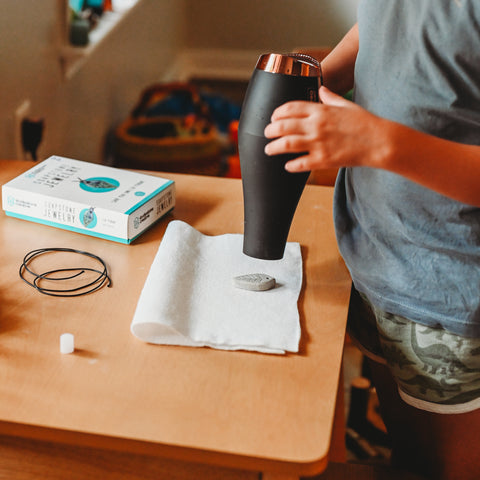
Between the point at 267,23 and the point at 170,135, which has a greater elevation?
the point at 267,23

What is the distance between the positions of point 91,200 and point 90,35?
55.8 inches

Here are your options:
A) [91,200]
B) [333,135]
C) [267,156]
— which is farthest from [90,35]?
[333,135]

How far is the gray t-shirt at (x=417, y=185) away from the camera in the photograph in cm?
74

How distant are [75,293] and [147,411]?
0.24m

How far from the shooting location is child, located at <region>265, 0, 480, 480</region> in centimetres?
66

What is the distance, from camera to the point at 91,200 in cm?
97

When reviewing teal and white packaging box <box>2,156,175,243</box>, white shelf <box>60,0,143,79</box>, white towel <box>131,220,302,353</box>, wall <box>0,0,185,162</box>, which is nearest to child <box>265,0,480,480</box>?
white towel <box>131,220,302,353</box>

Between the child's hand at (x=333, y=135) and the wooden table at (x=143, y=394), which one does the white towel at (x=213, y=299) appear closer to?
the wooden table at (x=143, y=394)

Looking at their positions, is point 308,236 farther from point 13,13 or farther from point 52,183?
point 13,13

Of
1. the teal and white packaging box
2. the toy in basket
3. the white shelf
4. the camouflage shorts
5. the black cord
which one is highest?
the white shelf

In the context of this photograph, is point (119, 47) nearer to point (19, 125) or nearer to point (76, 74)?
point (76, 74)

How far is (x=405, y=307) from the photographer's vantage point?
0.83 meters

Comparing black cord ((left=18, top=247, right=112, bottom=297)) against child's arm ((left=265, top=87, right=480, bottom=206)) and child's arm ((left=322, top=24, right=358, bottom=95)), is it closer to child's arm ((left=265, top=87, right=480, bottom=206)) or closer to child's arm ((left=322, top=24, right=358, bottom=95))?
child's arm ((left=265, top=87, right=480, bottom=206))

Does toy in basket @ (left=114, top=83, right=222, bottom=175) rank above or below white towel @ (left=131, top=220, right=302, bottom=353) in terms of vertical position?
below
